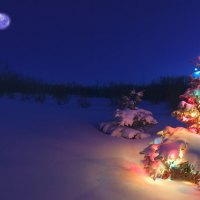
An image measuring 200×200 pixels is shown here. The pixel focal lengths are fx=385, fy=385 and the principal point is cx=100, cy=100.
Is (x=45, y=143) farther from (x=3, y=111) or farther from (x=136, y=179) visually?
(x=3, y=111)

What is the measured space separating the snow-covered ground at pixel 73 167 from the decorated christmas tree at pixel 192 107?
3.66 feet

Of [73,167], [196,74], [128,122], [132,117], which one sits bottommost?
[128,122]

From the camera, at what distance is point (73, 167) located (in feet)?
19.9

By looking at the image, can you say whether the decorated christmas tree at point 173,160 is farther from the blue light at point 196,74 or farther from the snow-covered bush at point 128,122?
the snow-covered bush at point 128,122

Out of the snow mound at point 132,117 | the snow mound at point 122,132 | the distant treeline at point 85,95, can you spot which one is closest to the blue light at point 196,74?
the snow mound at point 122,132

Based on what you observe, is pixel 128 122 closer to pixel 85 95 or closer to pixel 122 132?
pixel 122 132

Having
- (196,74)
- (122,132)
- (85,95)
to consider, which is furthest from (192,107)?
(85,95)

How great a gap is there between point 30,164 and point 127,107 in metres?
4.58

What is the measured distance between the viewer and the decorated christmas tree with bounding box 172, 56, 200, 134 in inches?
304

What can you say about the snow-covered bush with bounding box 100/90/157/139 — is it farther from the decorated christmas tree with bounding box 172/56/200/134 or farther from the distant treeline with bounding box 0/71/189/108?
the distant treeline with bounding box 0/71/189/108

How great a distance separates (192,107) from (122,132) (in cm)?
203

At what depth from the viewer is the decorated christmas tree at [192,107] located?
25.3 ft

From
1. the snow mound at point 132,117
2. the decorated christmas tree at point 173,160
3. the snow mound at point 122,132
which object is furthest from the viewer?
the snow mound at point 132,117

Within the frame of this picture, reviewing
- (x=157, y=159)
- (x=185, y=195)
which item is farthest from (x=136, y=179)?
(x=185, y=195)
